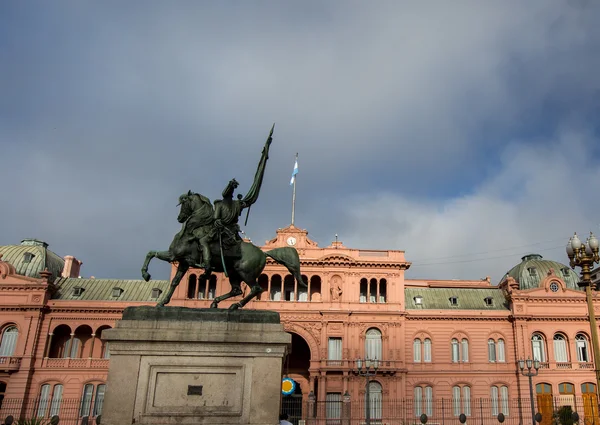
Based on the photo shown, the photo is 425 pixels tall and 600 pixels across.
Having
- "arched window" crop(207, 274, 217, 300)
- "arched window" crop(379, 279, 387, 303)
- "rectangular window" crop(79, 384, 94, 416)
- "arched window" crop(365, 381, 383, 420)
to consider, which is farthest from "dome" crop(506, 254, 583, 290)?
"rectangular window" crop(79, 384, 94, 416)

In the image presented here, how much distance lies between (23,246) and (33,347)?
12.5 m

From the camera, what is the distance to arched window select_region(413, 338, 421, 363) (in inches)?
1879

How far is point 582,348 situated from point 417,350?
50.6ft

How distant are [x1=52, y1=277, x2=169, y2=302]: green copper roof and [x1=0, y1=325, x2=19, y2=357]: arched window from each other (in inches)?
180

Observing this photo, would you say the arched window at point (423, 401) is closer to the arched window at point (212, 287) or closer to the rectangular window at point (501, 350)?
the rectangular window at point (501, 350)

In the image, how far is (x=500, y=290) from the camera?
172 ft

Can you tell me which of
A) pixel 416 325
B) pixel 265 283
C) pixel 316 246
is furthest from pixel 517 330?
pixel 265 283

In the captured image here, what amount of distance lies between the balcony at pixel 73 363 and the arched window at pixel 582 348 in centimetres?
4367

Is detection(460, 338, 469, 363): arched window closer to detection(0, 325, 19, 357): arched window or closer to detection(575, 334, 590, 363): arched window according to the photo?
detection(575, 334, 590, 363): arched window

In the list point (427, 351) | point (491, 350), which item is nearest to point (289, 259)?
point (427, 351)

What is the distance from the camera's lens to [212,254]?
10.9 m

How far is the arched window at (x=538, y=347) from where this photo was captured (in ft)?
156

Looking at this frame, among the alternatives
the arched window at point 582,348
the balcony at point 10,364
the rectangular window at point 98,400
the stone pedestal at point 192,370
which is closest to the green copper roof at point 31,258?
the balcony at point 10,364

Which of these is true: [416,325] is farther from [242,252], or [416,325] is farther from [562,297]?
[242,252]
